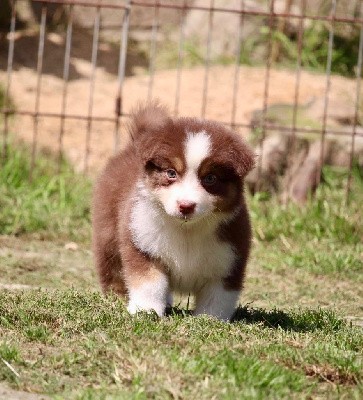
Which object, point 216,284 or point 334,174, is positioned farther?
point 334,174

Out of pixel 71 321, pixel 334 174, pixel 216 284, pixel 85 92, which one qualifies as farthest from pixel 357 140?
pixel 71 321

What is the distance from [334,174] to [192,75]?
4008mm

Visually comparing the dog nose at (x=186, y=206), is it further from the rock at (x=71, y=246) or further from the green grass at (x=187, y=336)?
the rock at (x=71, y=246)

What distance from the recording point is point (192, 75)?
14008 mm

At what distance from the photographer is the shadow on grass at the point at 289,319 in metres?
5.52

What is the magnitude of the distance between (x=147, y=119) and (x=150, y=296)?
102cm

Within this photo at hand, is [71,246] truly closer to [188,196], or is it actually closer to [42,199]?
[42,199]

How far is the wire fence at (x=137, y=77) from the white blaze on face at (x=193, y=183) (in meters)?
4.42

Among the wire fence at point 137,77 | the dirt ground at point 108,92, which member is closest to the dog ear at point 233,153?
the wire fence at point 137,77


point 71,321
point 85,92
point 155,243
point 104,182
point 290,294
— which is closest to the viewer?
point 71,321

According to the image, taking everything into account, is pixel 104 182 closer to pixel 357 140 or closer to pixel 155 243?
pixel 155 243

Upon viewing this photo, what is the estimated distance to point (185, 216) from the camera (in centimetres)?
515

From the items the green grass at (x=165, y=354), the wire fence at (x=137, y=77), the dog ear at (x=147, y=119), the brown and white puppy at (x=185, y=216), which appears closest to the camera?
the green grass at (x=165, y=354)

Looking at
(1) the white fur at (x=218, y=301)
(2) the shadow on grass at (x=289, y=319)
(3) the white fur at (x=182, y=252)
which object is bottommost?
(2) the shadow on grass at (x=289, y=319)
